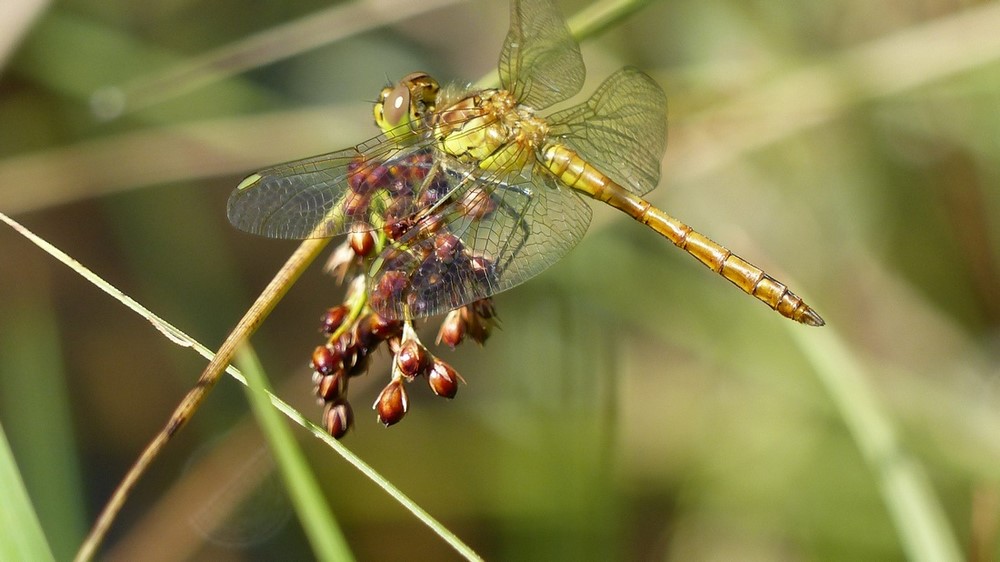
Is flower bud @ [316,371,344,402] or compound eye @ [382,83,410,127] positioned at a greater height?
compound eye @ [382,83,410,127]

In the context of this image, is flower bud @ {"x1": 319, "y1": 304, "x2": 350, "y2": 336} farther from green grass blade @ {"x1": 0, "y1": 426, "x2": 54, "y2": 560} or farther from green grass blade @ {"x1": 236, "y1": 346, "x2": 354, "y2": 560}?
green grass blade @ {"x1": 0, "y1": 426, "x2": 54, "y2": 560}

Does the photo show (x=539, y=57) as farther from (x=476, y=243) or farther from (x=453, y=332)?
(x=453, y=332)

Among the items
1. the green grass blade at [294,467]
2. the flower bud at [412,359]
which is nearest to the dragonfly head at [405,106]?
the flower bud at [412,359]

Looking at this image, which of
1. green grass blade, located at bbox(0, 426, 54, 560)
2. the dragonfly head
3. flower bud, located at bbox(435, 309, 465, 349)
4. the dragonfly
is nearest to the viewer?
green grass blade, located at bbox(0, 426, 54, 560)

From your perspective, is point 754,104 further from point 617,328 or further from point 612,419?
point 612,419

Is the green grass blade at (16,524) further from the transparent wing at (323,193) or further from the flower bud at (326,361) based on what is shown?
the transparent wing at (323,193)

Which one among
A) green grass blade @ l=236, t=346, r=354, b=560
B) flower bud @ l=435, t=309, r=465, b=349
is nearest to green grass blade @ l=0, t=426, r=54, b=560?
green grass blade @ l=236, t=346, r=354, b=560
